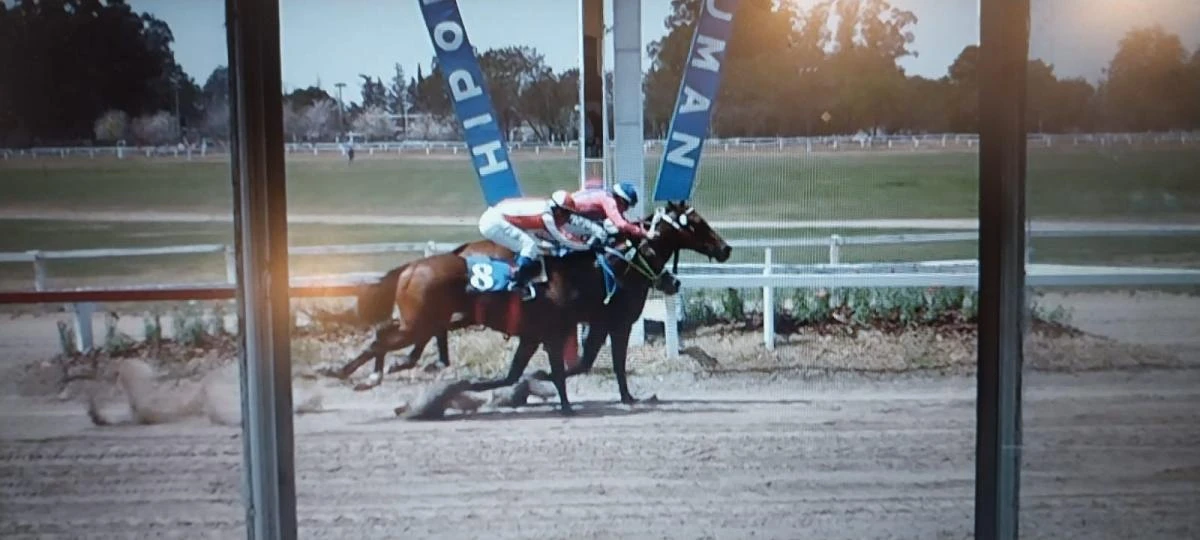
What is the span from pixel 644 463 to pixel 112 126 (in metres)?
1.41

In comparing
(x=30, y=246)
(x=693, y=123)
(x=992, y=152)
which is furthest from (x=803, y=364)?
(x=30, y=246)

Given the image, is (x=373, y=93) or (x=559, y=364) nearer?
(x=373, y=93)

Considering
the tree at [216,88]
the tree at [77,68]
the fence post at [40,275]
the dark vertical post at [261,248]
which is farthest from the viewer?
the fence post at [40,275]

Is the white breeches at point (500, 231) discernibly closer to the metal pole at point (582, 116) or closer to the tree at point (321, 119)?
the metal pole at point (582, 116)

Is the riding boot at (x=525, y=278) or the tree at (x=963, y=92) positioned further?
the riding boot at (x=525, y=278)

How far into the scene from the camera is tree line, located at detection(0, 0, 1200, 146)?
8.31 ft

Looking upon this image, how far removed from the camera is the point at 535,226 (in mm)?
2920

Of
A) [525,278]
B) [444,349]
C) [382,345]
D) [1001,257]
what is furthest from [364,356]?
[1001,257]

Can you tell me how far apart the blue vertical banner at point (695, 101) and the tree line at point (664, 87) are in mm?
22

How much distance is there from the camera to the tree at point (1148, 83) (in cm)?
261

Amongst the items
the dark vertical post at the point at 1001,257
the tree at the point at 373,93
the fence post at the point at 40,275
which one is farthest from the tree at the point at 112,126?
the dark vertical post at the point at 1001,257

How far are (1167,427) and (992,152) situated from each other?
2.92 ft

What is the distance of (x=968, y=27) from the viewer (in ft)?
8.98

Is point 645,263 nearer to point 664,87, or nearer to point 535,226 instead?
point 535,226
